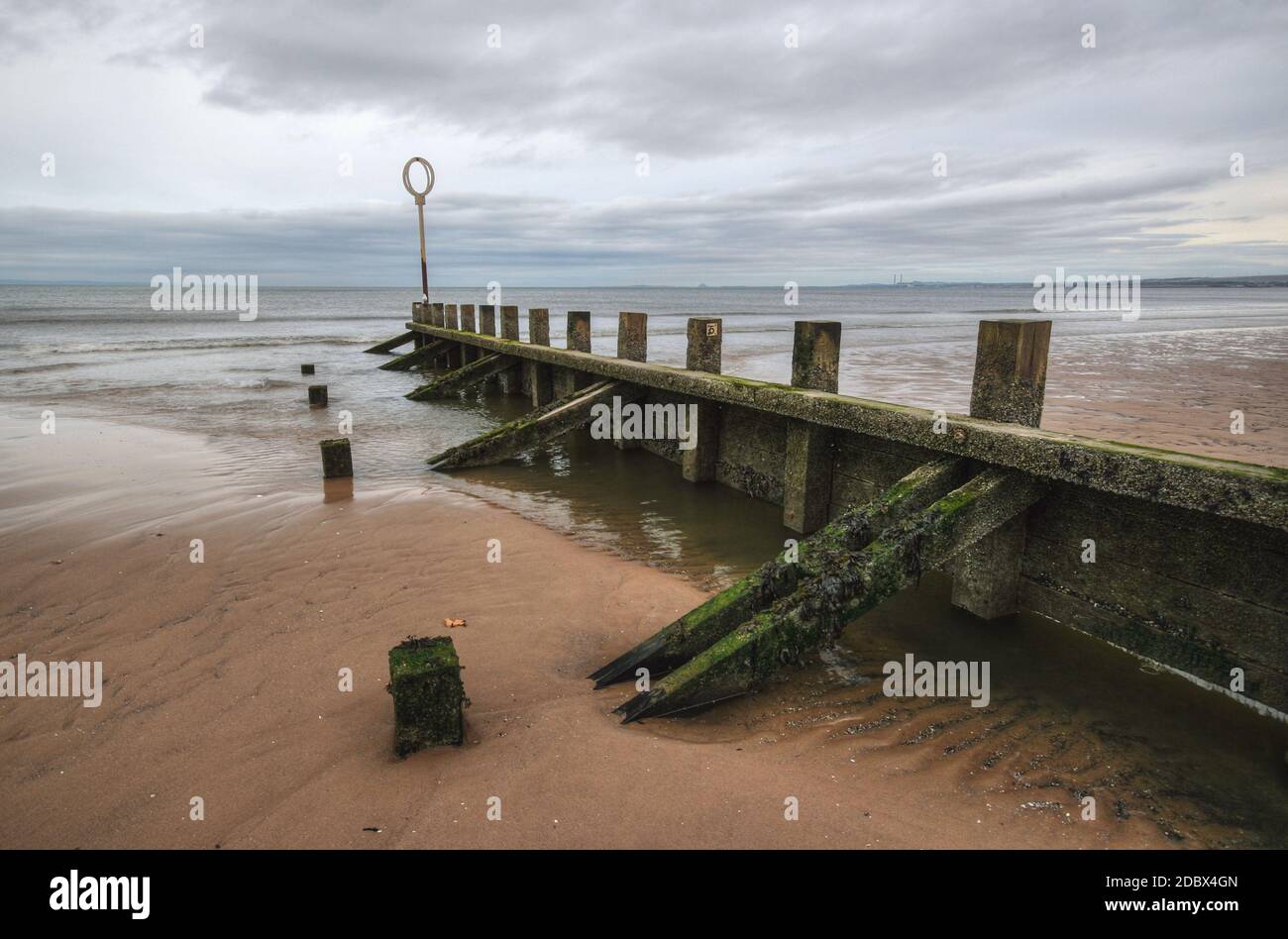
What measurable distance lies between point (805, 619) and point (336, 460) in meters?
6.24

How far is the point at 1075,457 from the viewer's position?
3795mm

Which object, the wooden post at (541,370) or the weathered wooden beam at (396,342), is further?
the weathered wooden beam at (396,342)

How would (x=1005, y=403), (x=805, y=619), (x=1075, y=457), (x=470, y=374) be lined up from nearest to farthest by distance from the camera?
(x=805, y=619) → (x=1075, y=457) → (x=1005, y=403) → (x=470, y=374)

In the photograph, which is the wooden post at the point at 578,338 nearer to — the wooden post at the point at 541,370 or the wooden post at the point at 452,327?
the wooden post at the point at 541,370

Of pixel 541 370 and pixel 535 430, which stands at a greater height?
pixel 541 370

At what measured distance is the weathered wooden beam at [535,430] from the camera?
864 centimetres

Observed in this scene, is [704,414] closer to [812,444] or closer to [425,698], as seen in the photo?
[812,444]

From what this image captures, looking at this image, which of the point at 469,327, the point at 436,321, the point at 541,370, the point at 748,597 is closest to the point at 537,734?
the point at 748,597

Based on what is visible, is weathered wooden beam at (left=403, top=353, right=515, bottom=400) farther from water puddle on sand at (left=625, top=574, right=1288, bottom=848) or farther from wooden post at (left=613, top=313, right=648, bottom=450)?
water puddle on sand at (left=625, top=574, right=1288, bottom=848)

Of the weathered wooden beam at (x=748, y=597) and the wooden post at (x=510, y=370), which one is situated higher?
the wooden post at (x=510, y=370)

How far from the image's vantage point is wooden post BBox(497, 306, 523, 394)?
15.0 meters

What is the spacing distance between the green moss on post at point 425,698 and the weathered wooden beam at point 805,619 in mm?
838

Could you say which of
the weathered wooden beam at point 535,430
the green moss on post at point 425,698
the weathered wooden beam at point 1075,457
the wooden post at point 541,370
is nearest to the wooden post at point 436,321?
the wooden post at point 541,370
